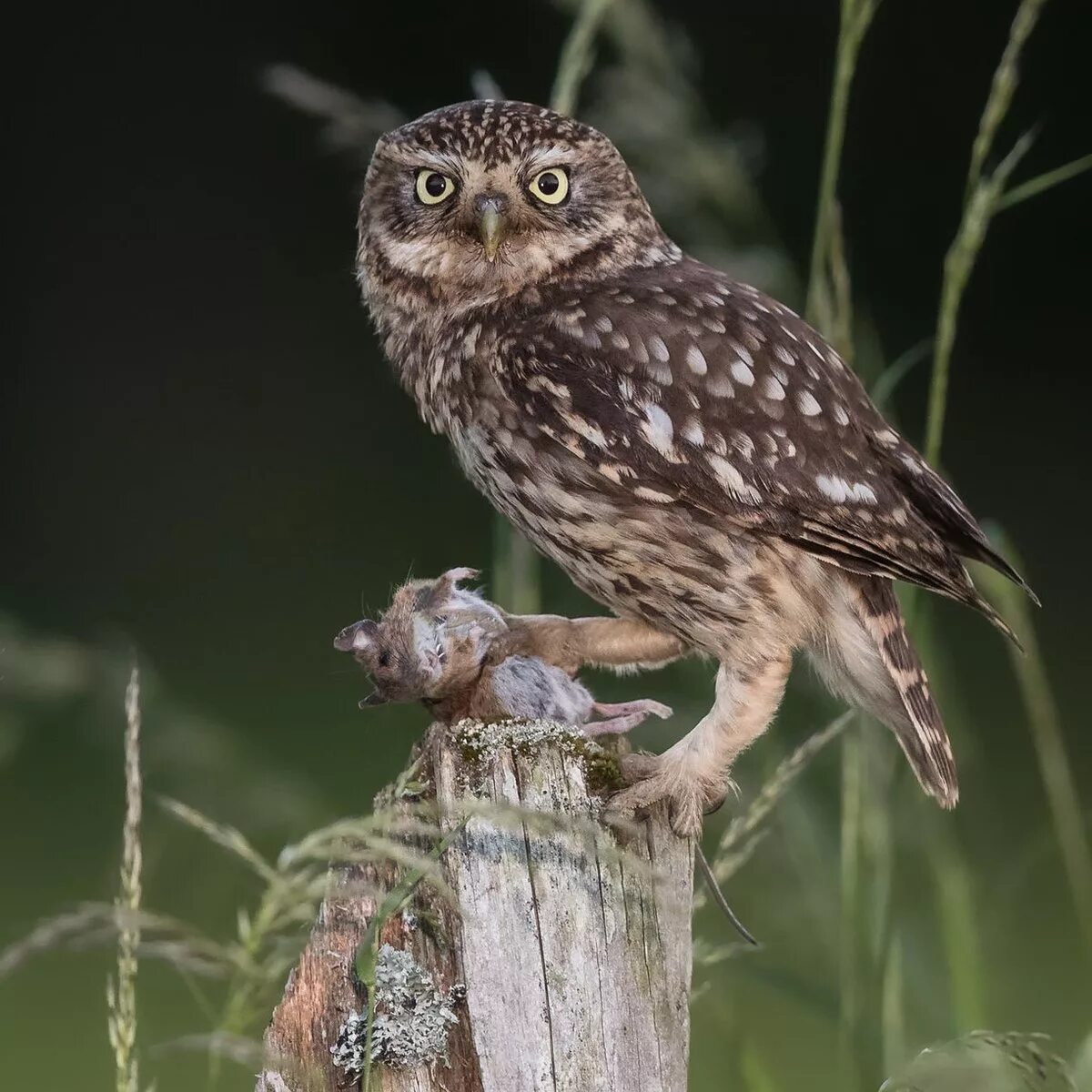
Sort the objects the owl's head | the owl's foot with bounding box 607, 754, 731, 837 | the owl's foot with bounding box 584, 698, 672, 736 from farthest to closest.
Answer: the owl's head < the owl's foot with bounding box 584, 698, 672, 736 < the owl's foot with bounding box 607, 754, 731, 837

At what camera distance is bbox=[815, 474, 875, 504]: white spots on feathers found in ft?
5.70

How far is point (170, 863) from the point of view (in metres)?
1.78

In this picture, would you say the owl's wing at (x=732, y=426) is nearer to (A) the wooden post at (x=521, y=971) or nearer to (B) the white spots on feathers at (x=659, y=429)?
(B) the white spots on feathers at (x=659, y=429)

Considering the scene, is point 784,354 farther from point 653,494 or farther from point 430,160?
point 430,160

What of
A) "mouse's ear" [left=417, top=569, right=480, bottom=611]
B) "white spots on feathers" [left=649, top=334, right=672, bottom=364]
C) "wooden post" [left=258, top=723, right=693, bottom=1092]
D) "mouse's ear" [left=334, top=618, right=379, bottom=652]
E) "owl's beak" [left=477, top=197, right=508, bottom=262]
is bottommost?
"wooden post" [left=258, top=723, right=693, bottom=1092]

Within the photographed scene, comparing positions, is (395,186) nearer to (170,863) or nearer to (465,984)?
(170,863)

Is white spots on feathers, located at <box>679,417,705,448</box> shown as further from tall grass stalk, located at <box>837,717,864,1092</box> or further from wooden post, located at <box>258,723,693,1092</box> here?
wooden post, located at <box>258,723,693,1092</box>

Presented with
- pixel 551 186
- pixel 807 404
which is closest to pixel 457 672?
pixel 807 404

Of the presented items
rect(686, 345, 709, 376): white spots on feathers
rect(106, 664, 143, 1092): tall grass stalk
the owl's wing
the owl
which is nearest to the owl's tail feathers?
the owl

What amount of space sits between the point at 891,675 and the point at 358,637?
27.7 inches

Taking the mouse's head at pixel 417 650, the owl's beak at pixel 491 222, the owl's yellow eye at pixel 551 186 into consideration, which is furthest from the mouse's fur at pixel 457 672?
the owl's yellow eye at pixel 551 186

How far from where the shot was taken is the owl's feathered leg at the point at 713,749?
1.54 metres

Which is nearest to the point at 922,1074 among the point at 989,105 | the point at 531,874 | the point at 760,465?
the point at 531,874

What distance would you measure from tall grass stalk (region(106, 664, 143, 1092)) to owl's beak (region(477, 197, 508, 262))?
2.62ft
